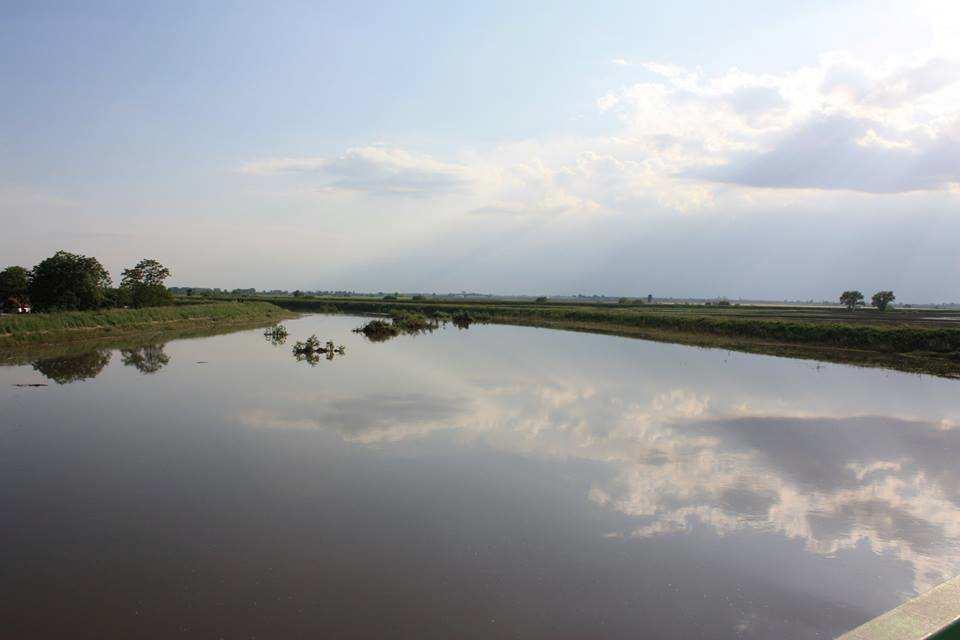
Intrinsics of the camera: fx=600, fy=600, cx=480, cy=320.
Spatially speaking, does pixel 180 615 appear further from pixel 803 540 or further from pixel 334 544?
pixel 803 540

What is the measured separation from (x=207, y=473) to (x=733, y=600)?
25.3ft

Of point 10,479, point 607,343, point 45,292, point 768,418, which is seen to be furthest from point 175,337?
point 768,418

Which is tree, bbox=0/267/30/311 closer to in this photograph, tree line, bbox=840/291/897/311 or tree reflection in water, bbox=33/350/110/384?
tree reflection in water, bbox=33/350/110/384

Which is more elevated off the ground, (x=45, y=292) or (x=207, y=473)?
(x=45, y=292)

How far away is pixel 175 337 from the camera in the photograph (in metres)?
35.7

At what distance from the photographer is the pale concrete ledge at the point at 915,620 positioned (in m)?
2.65

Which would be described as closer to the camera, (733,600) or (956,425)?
(733,600)

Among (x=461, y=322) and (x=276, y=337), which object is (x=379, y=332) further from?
(x=461, y=322)

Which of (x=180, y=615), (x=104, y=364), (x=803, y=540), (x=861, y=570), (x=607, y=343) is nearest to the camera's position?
(x=180, y=615)

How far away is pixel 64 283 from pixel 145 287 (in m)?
9.35

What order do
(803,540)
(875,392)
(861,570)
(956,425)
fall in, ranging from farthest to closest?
(875,392), (956,425), (803,540), (861,570)

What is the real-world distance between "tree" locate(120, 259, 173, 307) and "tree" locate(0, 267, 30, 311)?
6.22m

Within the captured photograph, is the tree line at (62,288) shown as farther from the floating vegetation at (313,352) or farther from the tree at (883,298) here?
the tree at (883,298)

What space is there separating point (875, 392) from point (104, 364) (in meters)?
27.1
